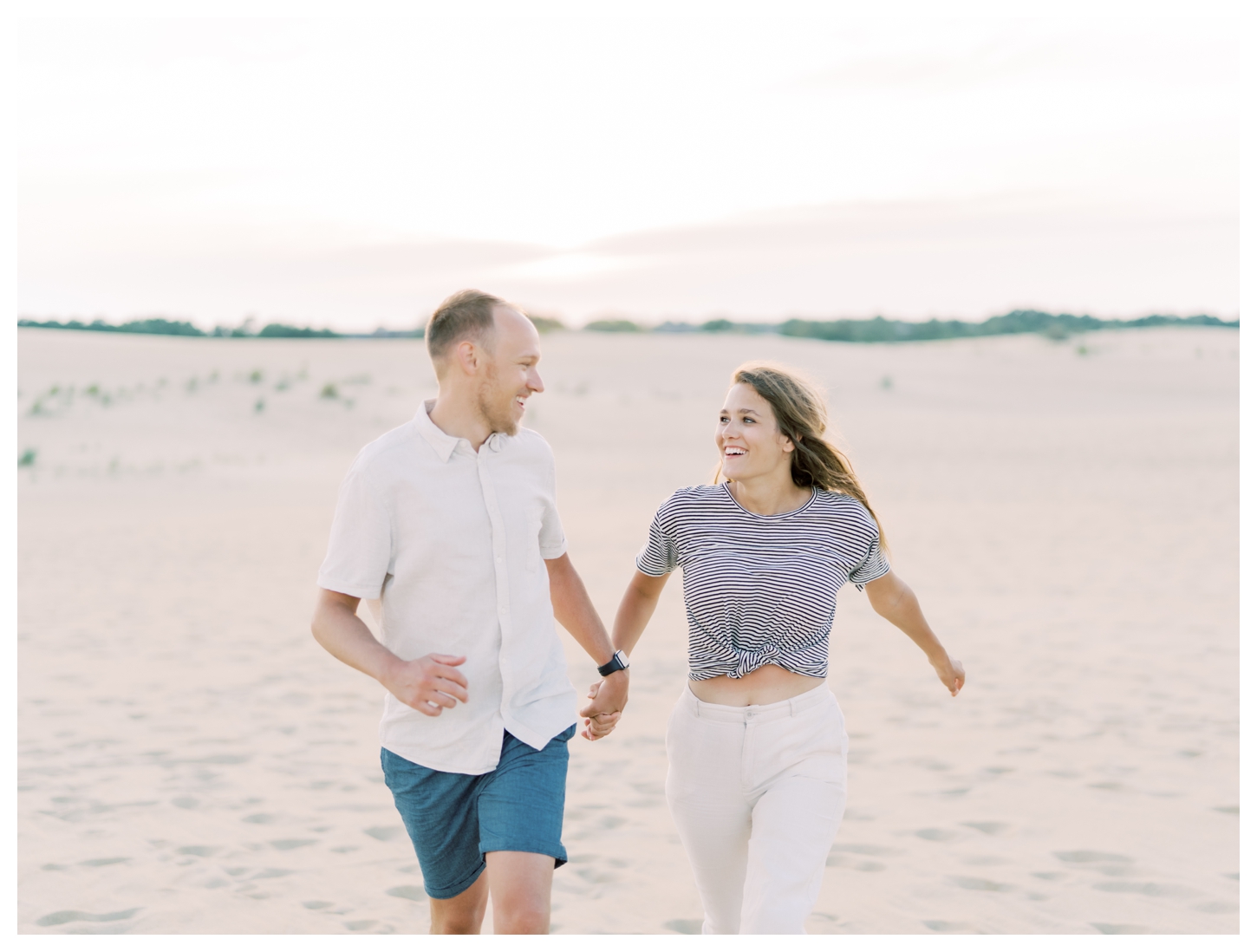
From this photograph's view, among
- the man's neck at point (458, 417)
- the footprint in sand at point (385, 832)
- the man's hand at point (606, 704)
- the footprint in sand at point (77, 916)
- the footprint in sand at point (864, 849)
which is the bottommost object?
the footprint in sand at point (77, 916)

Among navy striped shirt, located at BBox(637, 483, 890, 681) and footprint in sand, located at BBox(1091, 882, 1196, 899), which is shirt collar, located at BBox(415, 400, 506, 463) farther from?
footprint in sand, located at BBox(1091, 882, 1196, 899)

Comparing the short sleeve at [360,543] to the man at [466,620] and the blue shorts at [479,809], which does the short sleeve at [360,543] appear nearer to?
the man at [466,620]

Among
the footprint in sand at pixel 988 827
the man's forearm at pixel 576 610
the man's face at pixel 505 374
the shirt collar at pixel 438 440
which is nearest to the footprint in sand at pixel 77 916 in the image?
the man's forearm at pixel 576 610

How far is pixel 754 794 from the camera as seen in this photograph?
3.49 meters

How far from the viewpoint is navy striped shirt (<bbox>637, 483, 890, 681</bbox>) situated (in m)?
3.54

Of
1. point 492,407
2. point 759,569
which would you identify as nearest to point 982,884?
point 759,569

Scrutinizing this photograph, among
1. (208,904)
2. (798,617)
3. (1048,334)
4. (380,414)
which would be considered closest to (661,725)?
(208,904)

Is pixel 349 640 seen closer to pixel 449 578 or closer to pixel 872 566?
pixel 449 578

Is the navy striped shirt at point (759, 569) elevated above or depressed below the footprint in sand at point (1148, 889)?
above

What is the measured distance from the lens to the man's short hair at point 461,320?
3.48m

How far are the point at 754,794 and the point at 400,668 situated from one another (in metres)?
1.07

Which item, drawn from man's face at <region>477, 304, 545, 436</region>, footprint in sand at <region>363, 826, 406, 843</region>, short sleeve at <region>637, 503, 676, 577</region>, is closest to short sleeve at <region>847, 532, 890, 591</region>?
short sleeve at <region>637, 503, 676, 577</region>

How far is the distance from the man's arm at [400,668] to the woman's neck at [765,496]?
1003mm

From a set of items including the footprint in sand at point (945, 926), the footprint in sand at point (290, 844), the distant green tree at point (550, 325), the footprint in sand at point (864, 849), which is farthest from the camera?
the distant green tree at point (550, 325)
